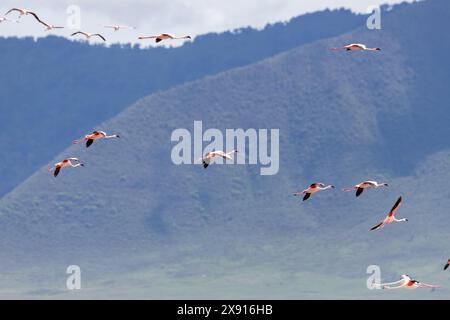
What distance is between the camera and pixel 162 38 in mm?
60281
